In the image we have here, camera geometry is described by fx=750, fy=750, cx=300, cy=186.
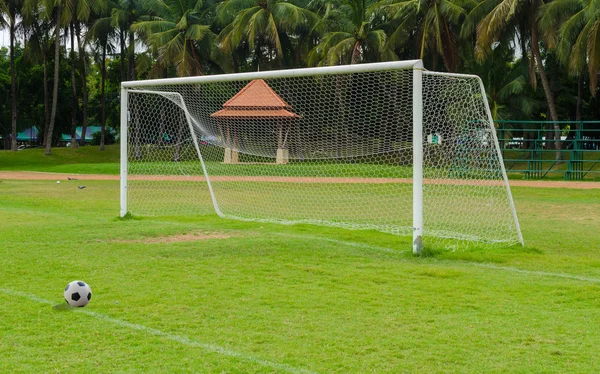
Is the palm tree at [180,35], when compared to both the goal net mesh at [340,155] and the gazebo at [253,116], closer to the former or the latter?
the gazebo at [253,116]

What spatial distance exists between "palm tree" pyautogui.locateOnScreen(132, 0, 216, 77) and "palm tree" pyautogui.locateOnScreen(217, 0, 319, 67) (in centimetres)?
119

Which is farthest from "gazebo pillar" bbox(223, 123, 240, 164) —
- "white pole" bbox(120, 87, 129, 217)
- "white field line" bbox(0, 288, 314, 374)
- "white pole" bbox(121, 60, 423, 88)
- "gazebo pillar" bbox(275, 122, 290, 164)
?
"white field line" bbox(0, 288, 314, 374)

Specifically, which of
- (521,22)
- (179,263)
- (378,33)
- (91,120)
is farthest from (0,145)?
(179,263)

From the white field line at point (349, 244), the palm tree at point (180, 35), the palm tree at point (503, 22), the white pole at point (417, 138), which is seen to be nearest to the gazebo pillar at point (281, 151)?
the white field line at point (349, 244)

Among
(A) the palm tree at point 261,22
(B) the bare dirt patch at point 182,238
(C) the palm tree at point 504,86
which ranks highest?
(A) the palm tree at point 261,22

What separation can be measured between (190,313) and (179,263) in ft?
8.61

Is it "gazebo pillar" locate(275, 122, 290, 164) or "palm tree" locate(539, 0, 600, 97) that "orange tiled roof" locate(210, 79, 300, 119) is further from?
"palm tree" locate(539, 0, 600, 97)

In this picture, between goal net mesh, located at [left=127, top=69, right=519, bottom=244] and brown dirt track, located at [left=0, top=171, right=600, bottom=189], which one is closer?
goal net mesh, located at [left=127, top=69, right=519, bottom=244]

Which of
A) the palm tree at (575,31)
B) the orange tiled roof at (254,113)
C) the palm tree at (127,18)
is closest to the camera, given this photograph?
the orange tiled roof at (254,113)

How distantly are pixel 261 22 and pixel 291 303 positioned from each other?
34.3m

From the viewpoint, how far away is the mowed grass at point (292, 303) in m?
5.11

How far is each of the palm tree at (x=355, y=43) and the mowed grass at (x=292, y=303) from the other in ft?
82.9

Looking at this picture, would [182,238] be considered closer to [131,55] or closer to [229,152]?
[229,152]

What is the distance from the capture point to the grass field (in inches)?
201
